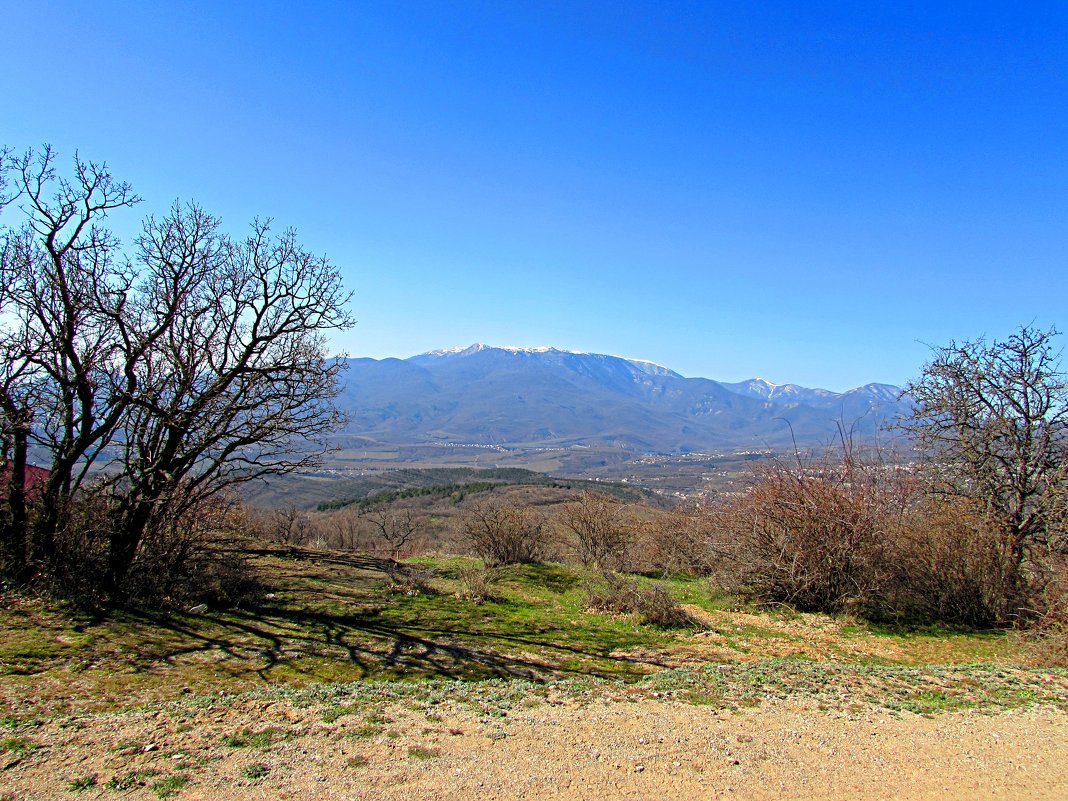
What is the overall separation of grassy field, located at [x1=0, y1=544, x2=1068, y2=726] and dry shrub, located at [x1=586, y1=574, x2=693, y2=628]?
0.31 m

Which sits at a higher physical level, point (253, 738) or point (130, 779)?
point (130, 779)

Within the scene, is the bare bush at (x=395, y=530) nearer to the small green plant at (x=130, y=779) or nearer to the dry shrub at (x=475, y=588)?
the dry shrub at (x=475, y=588)

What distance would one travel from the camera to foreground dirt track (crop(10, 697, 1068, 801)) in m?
4.58

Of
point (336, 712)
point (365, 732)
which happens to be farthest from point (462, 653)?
point (365, 732)

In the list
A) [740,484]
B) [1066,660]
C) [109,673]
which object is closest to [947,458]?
[740,484]

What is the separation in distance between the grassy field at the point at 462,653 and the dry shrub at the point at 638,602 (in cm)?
31

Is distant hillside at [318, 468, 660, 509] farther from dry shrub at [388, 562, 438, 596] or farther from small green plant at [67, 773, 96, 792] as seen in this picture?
small green plant at [67, 773, 96, 792]

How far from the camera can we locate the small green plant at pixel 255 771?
4.61 metres

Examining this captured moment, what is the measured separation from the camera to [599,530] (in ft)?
72.6

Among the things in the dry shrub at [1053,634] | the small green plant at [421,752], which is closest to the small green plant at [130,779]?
the small green plant at [421,752]

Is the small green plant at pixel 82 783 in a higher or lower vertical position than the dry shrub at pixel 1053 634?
higher

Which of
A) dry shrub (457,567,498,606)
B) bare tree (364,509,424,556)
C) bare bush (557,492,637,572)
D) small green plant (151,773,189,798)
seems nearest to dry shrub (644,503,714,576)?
bare bush (557,492,637,572)

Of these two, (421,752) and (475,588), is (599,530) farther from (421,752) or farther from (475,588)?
(421,752)

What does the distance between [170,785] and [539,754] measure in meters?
2.99
